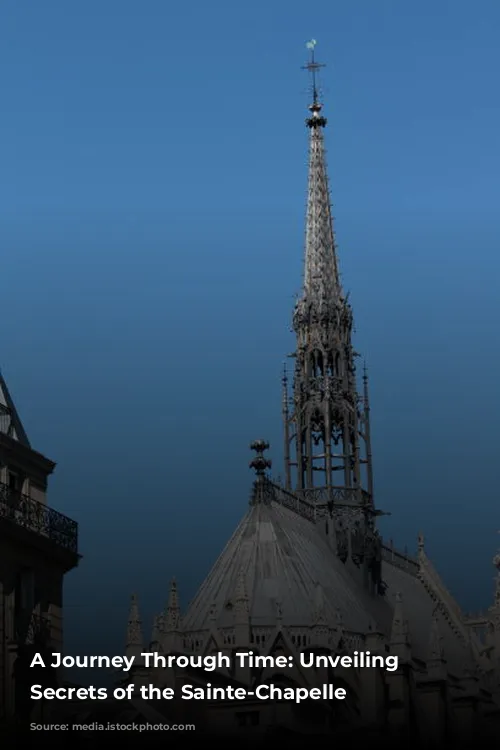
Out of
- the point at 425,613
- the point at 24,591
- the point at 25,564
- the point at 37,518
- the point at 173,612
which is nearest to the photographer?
the point at 24,591

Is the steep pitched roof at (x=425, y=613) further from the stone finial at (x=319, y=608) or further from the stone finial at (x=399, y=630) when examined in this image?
the stone finial at (x=319, y=608)

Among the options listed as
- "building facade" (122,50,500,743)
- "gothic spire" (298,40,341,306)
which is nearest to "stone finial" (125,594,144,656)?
"building facade" (122,50,500,743)

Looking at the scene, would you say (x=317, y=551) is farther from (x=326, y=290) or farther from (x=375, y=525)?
(x=326, y=290)

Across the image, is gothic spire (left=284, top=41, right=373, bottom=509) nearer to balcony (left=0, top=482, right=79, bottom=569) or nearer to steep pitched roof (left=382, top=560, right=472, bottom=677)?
steep pitched roof (left=382, top=560, right=472, bottom=677)

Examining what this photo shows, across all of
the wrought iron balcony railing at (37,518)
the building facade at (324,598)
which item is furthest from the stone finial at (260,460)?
the wrought iron balcony railing at (37,518)

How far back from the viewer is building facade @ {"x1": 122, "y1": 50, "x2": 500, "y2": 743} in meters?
67.5

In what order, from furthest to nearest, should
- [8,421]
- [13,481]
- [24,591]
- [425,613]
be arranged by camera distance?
[425,613] → [8,421] → [13,481] → [24,591]

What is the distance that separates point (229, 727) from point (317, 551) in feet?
74.8

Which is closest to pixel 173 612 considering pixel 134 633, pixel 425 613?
pixel 134 633

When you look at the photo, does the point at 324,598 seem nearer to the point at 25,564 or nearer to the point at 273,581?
the point at 273,581

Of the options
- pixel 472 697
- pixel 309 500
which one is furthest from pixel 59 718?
pixel 309 500

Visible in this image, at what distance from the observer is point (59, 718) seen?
47.2 meters

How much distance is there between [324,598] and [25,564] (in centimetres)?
2752

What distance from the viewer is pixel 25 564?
4712 cm
